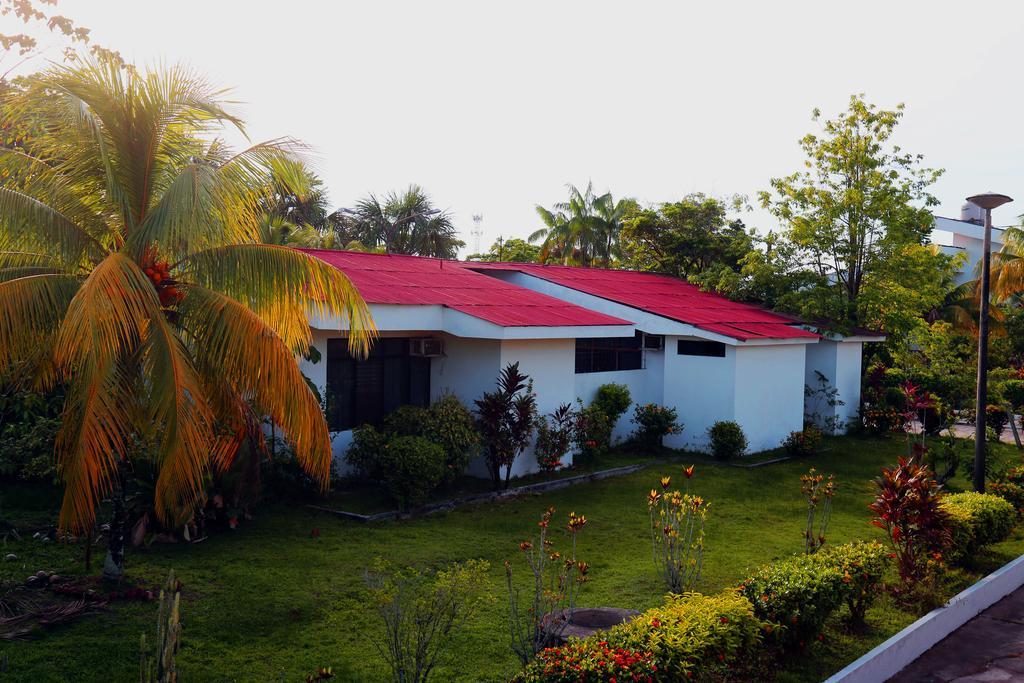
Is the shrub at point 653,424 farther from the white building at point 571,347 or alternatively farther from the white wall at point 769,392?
the white wall at point 769,392

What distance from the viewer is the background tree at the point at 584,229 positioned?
123 ft

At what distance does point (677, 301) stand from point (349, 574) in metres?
13.6

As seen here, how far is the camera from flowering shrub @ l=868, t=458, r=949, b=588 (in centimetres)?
931

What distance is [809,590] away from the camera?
7.39 meters

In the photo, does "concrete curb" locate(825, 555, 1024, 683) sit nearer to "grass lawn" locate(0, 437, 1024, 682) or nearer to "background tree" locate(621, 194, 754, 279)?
"grass lawn" locate(0, 437, 1024, 682)

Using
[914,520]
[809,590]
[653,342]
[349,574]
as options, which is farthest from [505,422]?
[809,590]

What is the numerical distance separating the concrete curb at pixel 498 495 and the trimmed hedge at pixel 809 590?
577 cm

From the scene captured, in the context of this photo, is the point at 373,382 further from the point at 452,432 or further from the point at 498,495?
the point at 498,495

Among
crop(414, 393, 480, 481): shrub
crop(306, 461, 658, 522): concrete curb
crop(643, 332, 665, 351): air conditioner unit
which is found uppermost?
crop(643, 332, 665, 351): air conditioner unit

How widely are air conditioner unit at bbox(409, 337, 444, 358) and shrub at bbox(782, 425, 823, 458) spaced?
343 inches

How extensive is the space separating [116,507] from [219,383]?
1.70 m

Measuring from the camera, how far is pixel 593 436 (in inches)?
643

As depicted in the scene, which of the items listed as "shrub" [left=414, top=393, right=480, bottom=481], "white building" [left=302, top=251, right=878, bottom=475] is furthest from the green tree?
"shrub" [left=414, top=393, right=480, bottom=481]

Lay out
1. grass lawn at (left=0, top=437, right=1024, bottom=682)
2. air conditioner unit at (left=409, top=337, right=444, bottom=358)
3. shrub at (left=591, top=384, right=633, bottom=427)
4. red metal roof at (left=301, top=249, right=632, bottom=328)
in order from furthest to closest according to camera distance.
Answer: shrub at (left=591, top=384, right=633, bottom=427) → air conditioner unit at (left=409, top=337, right=444, bottom=358) → red metal roof at (left=301, top=249, right=632, bottom=328) → grass lawn at (left=0, top=437, right=1024, bottom=682)
